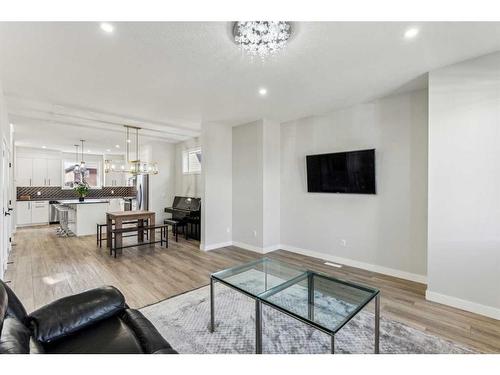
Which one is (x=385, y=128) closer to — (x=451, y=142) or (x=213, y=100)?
(x=451, y=142)

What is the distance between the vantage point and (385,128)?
3711 millimetres

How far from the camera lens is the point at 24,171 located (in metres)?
8.30

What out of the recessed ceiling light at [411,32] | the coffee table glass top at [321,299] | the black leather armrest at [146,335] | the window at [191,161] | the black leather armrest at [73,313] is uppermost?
the recessed ceiling light at [411,32]

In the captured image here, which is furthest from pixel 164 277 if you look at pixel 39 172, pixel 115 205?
pixel 39 172

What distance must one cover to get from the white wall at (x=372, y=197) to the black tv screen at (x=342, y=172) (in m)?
0.15

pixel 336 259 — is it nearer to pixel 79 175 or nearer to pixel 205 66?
pixel 205 66

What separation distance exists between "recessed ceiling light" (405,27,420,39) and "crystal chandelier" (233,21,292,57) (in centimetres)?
101

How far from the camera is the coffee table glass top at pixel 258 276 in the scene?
7.47 feet

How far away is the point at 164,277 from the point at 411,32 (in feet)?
13.2

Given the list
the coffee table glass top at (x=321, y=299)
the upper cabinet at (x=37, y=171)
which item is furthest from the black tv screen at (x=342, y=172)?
the upper cabinet at (x=37, y=171)

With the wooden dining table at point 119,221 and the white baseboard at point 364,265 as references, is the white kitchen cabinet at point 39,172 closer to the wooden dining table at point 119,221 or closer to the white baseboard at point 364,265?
the wooden dining table at point 119,221

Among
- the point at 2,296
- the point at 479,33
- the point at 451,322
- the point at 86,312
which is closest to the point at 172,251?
the point at 86,312

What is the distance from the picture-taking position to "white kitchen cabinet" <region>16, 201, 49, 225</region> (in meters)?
7.96
